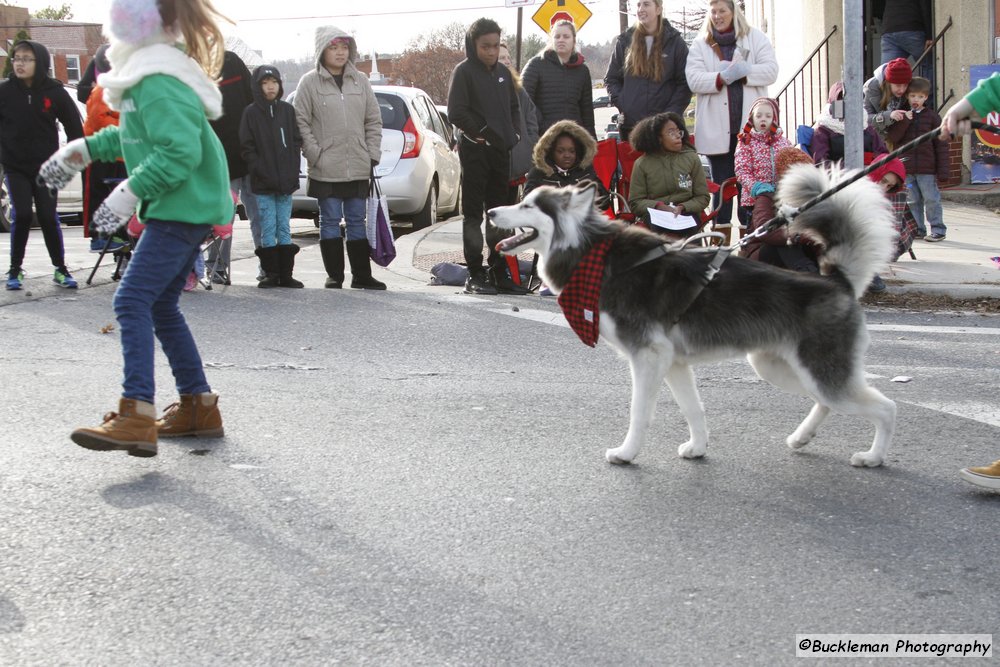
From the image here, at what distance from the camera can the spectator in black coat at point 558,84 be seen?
35.1ft

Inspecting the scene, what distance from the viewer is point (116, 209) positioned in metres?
4.91

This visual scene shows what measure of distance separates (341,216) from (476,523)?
6.50 meters

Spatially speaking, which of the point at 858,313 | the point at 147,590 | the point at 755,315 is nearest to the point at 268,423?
the point at 147,590

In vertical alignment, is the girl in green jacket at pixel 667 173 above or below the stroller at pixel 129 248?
above

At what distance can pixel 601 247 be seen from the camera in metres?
5.15

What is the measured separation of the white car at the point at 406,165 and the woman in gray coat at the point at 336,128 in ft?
10.3

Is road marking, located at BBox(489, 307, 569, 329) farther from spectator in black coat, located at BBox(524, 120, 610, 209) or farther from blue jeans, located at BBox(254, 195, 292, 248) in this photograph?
blue jeans, located at BBox(254, 195, 292, 248)

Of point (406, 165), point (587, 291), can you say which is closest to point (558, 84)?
point (406, 165)

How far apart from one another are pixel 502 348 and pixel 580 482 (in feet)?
9.71

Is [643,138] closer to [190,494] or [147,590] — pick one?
[190,494]

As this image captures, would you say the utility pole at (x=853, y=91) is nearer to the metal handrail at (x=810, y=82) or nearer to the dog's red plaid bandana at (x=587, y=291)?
the dog's red plaid bandana at (x=587, y=291)

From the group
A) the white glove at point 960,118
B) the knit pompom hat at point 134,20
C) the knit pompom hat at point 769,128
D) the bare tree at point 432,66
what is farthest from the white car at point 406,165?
the bare tree at point 432,66

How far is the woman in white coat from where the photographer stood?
1046 centimetres

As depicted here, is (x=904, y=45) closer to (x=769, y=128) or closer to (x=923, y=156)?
(x=923, y=156)
